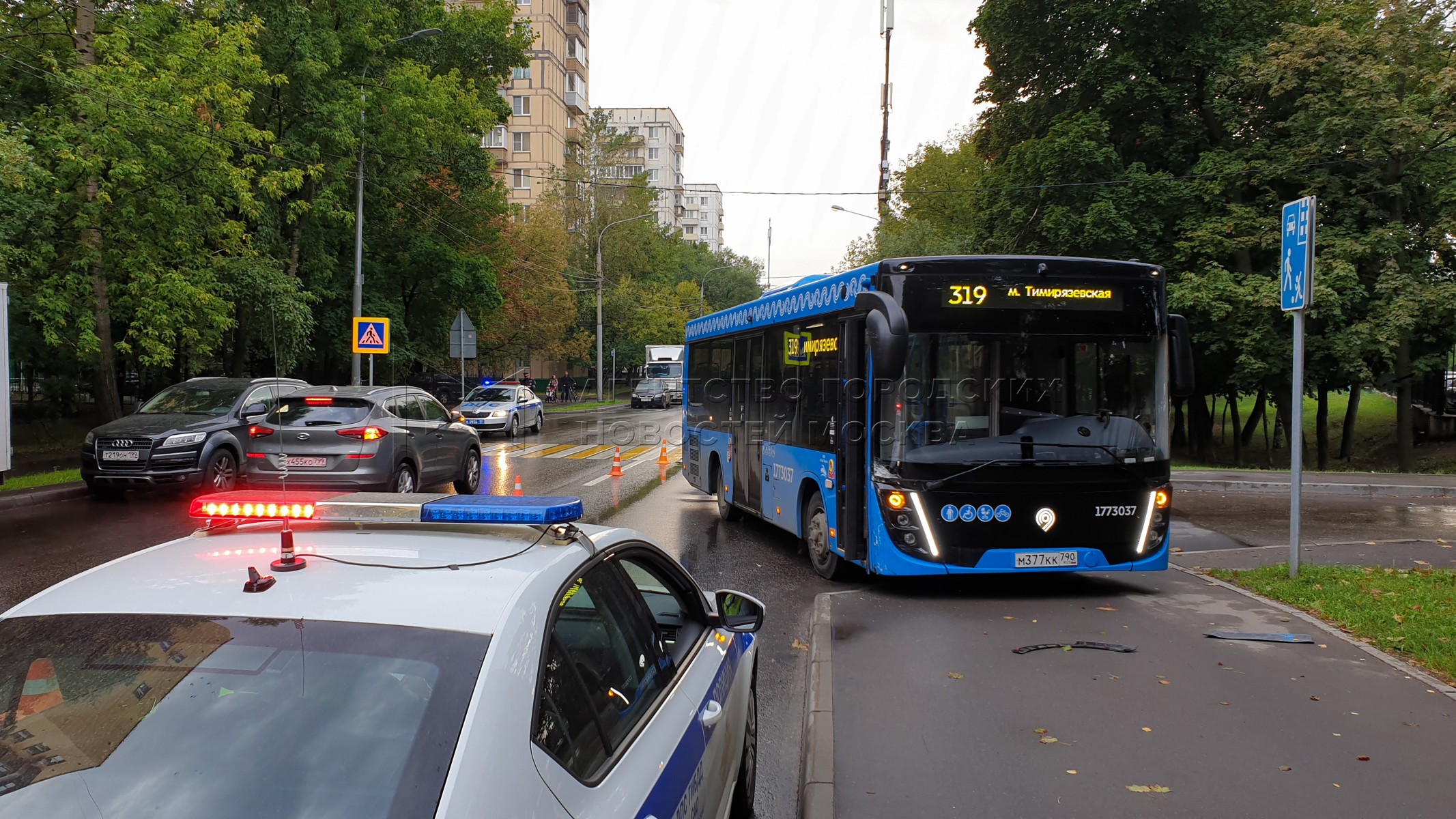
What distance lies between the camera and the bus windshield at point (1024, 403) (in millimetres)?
7750

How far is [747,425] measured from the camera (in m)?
11.3

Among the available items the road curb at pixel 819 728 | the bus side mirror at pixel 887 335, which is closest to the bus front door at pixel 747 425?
the bus side mirror at pixel 887 335

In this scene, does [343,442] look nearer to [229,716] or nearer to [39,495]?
[39,495]

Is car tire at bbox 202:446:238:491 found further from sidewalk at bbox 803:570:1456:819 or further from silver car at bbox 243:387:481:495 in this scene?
sidewalk at bbox 803:570:1456:819

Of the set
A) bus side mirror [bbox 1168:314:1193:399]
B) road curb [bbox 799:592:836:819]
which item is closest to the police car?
road curb [bbox 799:592:836:819]

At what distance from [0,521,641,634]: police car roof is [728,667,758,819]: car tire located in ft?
4.90

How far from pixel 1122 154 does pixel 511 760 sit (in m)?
25.6

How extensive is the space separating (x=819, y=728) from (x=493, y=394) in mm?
26597

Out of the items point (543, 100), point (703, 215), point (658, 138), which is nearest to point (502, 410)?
point (543, 100)

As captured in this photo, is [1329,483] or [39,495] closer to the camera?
[39,495]

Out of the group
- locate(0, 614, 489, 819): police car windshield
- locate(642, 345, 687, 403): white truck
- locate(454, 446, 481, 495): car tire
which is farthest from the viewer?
locate(642, 345, 687, 403): white truck

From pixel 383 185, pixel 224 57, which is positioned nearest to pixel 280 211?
pixel 383 185

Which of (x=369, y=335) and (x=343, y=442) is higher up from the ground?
(x=369, y=335)

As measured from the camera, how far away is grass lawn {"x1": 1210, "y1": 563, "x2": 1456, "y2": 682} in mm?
6191
